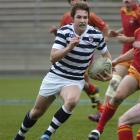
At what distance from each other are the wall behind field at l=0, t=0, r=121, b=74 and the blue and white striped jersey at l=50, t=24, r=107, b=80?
46.8ft

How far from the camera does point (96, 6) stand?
83.0 feet

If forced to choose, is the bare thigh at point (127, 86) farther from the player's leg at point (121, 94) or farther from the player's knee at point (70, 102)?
the player's knee at point (70, 102)

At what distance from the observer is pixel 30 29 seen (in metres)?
25.3

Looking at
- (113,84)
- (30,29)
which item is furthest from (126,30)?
(30,29)

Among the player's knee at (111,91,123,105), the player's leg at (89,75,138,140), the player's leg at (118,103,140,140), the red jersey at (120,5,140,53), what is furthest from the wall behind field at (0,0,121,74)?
the player's leg at (118,103,140,140)

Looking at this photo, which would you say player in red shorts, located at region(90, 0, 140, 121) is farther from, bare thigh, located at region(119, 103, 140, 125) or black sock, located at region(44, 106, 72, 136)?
bare thigh, located at region(119, 103, 140, 125)

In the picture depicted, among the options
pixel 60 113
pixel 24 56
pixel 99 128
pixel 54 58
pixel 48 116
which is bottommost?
pixel 24 56

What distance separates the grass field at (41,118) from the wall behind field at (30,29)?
3388 mm

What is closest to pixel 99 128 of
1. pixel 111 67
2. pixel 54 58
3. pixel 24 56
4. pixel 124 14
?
pixel 111 67

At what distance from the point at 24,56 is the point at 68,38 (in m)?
15.1

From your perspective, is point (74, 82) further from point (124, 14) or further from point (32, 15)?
point (32, 15)

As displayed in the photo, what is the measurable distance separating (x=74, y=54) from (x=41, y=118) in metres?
3.97

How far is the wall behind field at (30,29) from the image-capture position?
2342 centimetres

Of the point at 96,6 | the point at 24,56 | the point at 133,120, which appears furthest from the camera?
the point at 96,6
